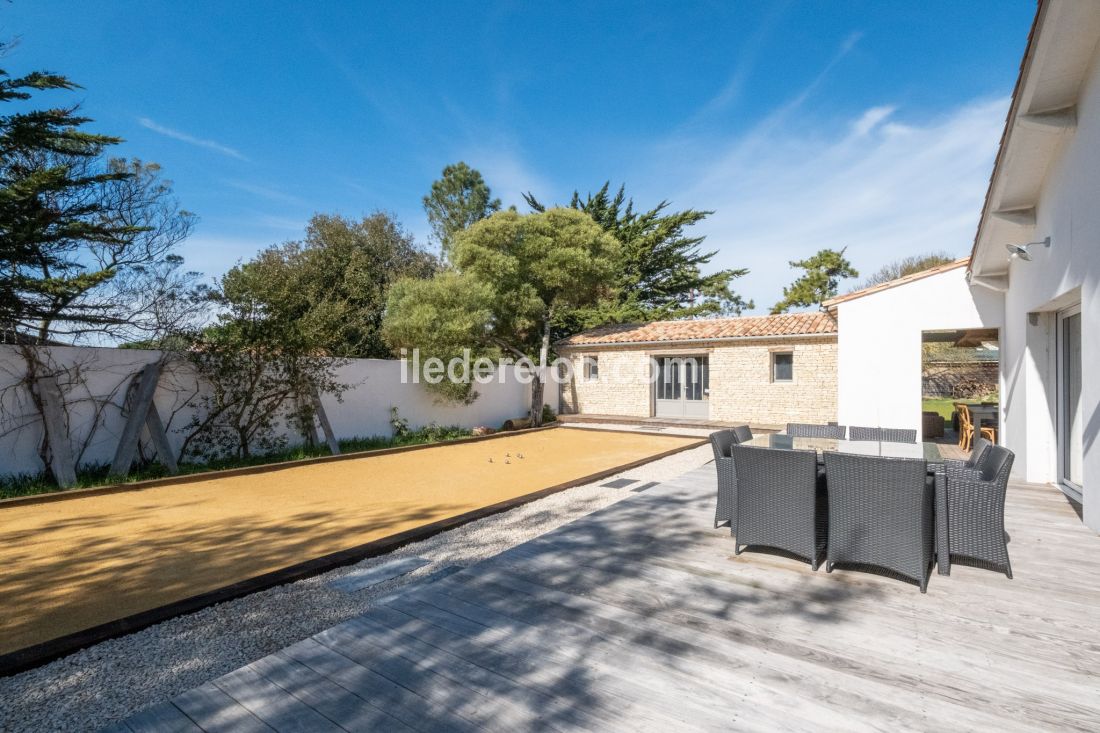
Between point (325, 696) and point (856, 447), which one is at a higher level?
point (856, 447)

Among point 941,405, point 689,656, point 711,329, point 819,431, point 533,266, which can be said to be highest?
point 533,266

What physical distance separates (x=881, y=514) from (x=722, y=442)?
142cm

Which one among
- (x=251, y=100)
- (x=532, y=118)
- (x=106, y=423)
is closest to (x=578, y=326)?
(x=532, y=118)

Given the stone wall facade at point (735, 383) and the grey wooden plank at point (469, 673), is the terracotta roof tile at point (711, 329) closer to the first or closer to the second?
the stone wall facade at point (735, 383)

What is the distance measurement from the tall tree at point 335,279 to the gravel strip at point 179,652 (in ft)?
20.6

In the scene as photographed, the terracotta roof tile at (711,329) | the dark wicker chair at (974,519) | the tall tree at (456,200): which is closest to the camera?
the dark wicker chair at (974,519)

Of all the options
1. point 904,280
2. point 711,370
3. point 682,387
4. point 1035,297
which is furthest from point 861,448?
point 682,387

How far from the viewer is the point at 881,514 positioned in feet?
10.6

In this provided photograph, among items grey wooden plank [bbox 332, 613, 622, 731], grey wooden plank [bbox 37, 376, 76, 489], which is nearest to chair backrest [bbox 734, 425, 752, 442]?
grey wooden plank [bbox 332, 613, 622, 731]

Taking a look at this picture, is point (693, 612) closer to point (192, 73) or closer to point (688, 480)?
point (688, 480)

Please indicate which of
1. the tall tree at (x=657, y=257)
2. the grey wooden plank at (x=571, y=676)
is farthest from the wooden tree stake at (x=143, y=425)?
the tall tree at (x=657, y=257)

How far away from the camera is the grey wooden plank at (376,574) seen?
3551 mm

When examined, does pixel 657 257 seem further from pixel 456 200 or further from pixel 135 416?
pixel 135 416

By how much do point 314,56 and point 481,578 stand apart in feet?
38.8
